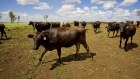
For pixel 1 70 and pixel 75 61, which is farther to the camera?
pixel 75 61

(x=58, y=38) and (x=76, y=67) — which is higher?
(x=58, y=38)

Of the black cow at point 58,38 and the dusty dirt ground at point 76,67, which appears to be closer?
the dusty dirt ground at point 76,67

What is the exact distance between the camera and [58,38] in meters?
11.5

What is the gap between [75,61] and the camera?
40.0ft

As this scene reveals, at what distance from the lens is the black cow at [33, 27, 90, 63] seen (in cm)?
1095

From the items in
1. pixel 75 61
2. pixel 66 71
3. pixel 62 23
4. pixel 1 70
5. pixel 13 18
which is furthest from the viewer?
pixel 13 18

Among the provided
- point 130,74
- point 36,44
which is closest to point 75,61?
point 36,44

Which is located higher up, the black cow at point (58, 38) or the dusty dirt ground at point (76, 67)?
the black cow at point (58, 38)

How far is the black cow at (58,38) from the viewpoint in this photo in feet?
35.9

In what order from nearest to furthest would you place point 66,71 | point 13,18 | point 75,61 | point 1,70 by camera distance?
Answer: 1. point 66,71
2. point 1,70
3. point 75,61
4. point 13,18

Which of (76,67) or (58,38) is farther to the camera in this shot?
(58,38)

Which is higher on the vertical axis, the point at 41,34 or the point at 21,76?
the point at 41,34

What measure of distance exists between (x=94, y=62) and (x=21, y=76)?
464 cm

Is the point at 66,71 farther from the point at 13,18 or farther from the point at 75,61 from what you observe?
the point at 13,18
